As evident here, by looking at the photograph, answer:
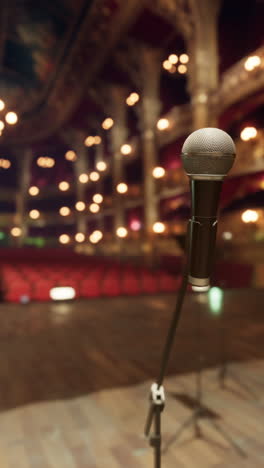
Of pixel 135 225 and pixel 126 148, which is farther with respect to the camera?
pixel 135 225

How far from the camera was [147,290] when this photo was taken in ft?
32.7

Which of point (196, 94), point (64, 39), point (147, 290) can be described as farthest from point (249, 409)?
point (64, 39)

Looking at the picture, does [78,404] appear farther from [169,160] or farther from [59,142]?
[59,142]

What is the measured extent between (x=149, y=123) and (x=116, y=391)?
1488cm

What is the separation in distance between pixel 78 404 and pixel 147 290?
694 centimetres

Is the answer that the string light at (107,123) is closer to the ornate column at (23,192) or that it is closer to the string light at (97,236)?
the string light at (97,236)

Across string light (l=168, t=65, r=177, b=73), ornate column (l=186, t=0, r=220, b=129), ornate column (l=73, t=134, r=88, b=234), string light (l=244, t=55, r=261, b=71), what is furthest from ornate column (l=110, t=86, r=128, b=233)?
string light (l=244, t=55, r=261, b=71)

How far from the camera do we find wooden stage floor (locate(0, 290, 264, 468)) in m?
2.34

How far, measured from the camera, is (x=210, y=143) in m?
1.05

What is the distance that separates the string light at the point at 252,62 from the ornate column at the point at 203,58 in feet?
5.43

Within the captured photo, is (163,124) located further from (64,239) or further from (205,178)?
(64,239)

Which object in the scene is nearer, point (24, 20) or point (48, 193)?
point (24, 20)

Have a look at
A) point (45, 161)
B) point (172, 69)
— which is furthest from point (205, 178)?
point (45, 161)

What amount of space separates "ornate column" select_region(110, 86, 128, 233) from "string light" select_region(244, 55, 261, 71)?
9.57 metres
